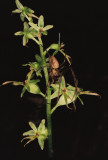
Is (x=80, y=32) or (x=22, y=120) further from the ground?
(x=80, y=32)

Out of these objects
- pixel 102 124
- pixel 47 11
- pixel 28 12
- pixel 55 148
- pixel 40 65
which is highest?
pixel 47 11

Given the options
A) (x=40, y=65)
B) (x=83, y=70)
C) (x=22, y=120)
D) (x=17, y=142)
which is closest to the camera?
(x=40, y=65)

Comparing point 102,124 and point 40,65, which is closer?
point 40,65

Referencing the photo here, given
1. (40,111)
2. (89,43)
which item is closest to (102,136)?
(40,111)

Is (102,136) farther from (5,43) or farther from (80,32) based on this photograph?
(5,43)

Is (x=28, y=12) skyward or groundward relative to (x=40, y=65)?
skyward

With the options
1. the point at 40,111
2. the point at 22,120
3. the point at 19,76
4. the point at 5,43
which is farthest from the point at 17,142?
the point at 5,43

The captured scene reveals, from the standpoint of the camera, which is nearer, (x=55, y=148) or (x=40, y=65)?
(x=40, y=65)

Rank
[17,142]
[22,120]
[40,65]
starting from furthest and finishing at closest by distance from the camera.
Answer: [22,120] → [17,142] → [40,65]

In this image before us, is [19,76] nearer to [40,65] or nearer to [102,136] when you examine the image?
[102,136]
